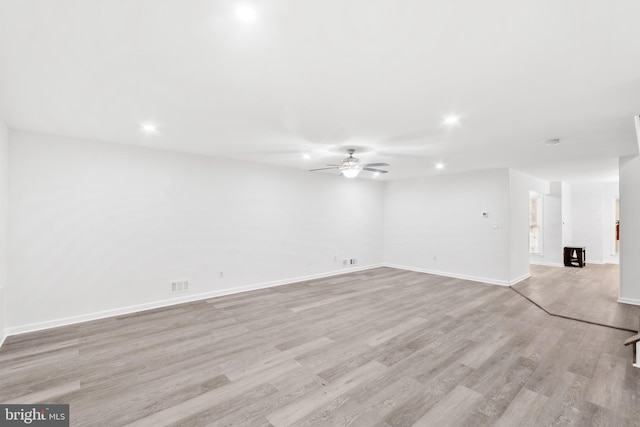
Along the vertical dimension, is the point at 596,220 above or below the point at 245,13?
below

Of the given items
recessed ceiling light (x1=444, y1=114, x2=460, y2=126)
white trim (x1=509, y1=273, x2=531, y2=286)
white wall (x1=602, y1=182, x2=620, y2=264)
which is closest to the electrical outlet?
recessed ceiling light (x1=444, y1=114, x2=460, y2=126)

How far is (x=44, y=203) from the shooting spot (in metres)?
3.95

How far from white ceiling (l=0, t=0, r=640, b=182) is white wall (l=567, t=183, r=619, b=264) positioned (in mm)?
6820

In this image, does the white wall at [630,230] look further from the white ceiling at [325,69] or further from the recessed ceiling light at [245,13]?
the recessed ceiling light at [245,13]

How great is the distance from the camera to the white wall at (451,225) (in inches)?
256

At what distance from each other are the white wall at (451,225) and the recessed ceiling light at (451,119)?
3986 mm

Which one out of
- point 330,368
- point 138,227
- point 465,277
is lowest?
point 330,368

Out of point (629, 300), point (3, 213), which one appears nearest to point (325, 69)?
point (3, 213)

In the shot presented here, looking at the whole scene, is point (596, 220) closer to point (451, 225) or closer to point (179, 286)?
point (451, 225)

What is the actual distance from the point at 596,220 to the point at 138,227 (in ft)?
41.5

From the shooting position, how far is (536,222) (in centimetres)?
962

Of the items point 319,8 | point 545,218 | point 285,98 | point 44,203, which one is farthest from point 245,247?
point 545,218

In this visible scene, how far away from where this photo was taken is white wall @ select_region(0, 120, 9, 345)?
344 cm

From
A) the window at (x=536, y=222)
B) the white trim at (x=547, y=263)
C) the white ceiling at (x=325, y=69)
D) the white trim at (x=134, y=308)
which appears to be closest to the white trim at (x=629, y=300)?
the white ceiling at (x=325, y=69)
